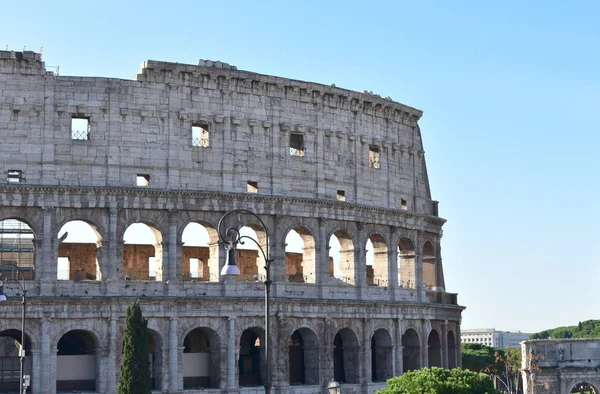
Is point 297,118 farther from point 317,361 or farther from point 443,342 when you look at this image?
point 443,342

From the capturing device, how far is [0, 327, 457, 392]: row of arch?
173ft

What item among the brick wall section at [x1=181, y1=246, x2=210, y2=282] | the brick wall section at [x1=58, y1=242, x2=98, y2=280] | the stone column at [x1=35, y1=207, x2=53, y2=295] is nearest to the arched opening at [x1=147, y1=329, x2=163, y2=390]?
the stone column at [x1=35, y1=207, x2=53, y2=295]

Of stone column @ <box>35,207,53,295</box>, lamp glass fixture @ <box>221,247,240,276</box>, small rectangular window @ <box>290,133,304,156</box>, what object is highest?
small rectangular window @ <box>290,133,304,156</box>

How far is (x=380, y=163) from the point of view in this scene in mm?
62938

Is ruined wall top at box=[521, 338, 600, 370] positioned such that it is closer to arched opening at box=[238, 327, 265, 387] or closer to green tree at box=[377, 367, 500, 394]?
arched opening at box=[238, 327, 265, 387]

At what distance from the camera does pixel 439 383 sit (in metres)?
44.2

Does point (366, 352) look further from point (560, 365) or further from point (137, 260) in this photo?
point (560, 365)

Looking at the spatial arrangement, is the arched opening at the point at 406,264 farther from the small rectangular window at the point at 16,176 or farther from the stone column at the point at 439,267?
the small rectangular window at the point at 16,176

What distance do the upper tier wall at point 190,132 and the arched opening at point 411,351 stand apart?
7211mm

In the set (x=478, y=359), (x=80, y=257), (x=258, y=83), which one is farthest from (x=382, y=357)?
(x=478, y=359)

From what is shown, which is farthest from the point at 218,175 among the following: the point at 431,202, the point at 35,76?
the point at 431,202

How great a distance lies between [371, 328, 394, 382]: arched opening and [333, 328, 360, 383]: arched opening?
2.19 metres

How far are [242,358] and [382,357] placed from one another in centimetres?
780

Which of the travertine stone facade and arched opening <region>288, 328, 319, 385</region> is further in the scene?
the travertine stone facade
